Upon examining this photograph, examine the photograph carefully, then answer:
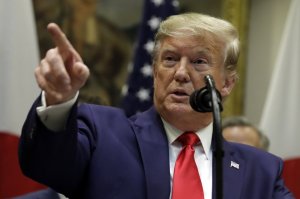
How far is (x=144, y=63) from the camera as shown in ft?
17.0

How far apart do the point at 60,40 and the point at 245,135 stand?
9.87 feet

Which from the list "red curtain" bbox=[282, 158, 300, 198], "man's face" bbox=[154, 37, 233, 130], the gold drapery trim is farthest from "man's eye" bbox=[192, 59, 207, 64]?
the gold drapery trim

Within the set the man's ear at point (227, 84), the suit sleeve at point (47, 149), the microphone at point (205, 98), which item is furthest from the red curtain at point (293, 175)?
the suit sleeve at point (47, 149)

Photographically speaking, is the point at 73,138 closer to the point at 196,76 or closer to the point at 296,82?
the point at 196,76

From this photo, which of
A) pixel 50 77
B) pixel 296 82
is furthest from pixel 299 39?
pixel 50 77

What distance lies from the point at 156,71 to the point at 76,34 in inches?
151

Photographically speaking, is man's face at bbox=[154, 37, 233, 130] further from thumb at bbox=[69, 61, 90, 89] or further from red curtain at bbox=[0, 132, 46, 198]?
red curtain at bbox=[0, 132, 46, 198]

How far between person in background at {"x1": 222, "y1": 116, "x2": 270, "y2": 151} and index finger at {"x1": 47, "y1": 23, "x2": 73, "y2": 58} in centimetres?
288

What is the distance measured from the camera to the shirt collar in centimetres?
248

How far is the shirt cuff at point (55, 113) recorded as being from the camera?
76.1 inches

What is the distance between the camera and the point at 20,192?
14.5ft

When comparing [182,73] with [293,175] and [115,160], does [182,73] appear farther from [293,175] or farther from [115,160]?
[293,175]

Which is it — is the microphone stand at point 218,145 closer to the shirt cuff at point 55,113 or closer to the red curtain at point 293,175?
the shirt cuff at point 55,113

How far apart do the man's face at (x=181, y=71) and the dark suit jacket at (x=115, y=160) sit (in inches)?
3.5
